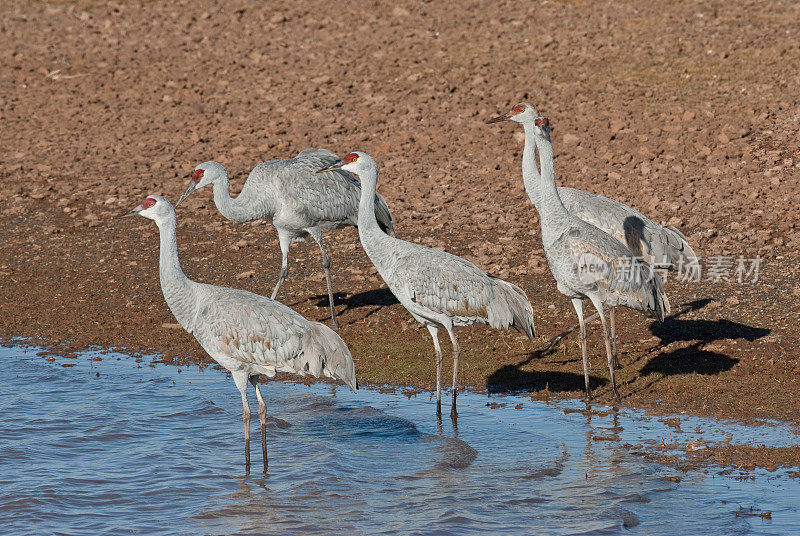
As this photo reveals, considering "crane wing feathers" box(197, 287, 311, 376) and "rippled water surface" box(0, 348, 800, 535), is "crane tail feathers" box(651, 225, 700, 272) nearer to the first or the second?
"rippled water surface" box(0, 348, 800, 535)

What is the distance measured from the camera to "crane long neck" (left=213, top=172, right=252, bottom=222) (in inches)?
472

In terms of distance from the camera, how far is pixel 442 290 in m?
9.40

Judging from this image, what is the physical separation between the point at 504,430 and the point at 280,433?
1.96m

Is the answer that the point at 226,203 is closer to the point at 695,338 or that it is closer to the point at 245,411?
the point at 245,411

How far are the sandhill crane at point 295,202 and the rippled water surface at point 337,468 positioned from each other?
2339mm

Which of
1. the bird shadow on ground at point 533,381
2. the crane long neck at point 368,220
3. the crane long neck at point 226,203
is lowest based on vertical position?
the bird shadow on ground at point 533,381

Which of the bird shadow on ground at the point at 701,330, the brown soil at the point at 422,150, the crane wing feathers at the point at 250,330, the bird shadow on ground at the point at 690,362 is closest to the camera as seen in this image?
the crane wing feathers at the point at 250,330

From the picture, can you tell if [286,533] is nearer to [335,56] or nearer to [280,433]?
[280,433]

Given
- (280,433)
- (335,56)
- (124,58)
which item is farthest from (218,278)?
(124,58)

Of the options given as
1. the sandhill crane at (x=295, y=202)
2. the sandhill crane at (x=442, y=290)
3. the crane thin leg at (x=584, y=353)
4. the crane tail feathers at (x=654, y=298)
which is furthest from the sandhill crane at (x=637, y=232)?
the sandhill crane at (x=295, y=202)

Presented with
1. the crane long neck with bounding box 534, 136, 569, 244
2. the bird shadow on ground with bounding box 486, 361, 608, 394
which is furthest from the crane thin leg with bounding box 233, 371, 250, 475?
the crane long neck with bounding box 534, 136, 569, 244

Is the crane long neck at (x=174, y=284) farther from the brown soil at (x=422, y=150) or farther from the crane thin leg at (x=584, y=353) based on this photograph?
the crane thin leg at (x=584, y=353)

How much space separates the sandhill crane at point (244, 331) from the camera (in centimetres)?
841

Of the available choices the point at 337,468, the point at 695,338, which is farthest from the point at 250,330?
the point at 695,338
